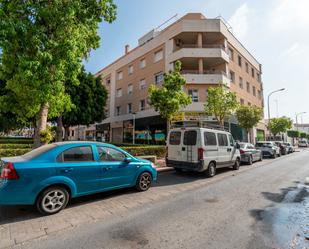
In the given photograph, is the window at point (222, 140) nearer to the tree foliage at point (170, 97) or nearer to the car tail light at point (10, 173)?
the tree foliage at point (170, 97)

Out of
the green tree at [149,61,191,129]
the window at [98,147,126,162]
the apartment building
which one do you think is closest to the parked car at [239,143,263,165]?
the green tree at [149,61,191,129]

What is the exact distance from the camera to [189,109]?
20.7 meters

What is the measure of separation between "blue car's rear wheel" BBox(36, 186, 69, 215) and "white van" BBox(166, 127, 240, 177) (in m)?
5.20

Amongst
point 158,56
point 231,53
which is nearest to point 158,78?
point 158,56

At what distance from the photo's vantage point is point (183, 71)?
852 inches

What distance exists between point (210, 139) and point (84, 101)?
670 inches

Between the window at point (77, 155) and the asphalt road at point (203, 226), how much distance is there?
1.60 m

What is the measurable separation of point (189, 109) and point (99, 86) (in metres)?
11.4

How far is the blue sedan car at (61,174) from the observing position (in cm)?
407

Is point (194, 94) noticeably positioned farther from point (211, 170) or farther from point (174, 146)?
point (211, 170)

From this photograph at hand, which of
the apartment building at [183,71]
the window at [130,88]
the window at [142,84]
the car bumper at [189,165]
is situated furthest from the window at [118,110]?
the car bumper at [189,165]

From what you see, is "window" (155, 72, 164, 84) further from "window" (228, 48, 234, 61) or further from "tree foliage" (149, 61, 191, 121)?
"tree foliage" (149, 61, 191, 121)

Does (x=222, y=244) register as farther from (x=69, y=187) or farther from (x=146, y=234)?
(x=69, y=187)

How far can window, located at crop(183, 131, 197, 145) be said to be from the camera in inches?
330
